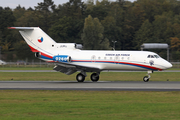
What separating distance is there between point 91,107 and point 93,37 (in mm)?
95653

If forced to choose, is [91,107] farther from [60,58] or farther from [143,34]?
[143,34]

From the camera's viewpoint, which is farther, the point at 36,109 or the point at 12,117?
the point at 36,109

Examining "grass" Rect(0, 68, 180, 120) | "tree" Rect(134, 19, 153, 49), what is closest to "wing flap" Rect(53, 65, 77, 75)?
"grass" Rect(0, 68, 180, 120)

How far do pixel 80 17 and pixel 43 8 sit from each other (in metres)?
20.5

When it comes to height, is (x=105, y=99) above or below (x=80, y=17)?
below

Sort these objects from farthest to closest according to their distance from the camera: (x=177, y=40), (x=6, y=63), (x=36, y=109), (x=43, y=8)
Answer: (x=43, y=8) → (x=177, y=40) → (x=6, y=63) → (x=36, y=109)

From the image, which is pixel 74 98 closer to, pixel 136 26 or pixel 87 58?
pixel 87 58

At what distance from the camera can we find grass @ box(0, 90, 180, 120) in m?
13.7

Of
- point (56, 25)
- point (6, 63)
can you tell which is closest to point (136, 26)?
point (56, 25)

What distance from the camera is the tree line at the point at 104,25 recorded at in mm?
112062

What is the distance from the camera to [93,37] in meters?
111

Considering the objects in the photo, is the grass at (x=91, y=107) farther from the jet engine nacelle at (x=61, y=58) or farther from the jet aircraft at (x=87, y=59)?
the jet engine nacelle at (x=61, y=58)

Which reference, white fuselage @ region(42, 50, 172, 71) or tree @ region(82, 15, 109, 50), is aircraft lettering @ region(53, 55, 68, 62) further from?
tree @ region(82, 15, 109, 50)

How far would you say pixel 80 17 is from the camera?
133 meters
